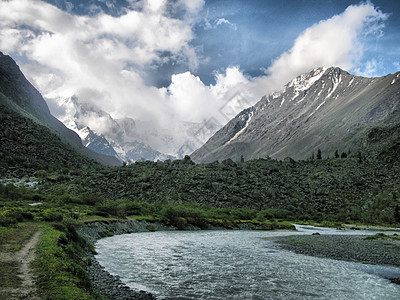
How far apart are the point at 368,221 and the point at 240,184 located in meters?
47.7

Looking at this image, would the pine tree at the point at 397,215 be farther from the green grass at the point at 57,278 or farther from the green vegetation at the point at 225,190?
the green grass at the point at 57,278

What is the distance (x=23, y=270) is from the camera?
15633mm

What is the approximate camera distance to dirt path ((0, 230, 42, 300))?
39.3 feet

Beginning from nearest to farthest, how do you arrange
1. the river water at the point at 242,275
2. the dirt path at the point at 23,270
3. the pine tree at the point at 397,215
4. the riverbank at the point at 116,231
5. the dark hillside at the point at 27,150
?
the dirt path at the point at 23,270 < the riverbank at the point at 116,231 < the river water at the point at 242,275 < the pine tree at the point at 397,215 < the dark hillside at the point at 27,150

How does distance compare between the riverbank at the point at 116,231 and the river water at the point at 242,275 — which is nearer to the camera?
the riverbank at the point at 116,231

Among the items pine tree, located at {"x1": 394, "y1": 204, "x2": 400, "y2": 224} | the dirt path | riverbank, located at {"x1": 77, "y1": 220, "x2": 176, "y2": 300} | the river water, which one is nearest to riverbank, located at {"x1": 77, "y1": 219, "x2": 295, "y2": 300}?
riverbank, located at {"x1": 77, "y1": 220, "x2": 176, "y2": 300}

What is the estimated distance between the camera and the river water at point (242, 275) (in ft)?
61.6

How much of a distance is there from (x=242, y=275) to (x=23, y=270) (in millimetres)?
15201

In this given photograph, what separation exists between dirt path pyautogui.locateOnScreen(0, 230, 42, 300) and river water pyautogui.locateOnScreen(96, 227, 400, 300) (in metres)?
6.25

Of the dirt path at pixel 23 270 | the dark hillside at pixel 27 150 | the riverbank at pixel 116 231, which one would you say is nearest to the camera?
the dirt path at pixel 23 270

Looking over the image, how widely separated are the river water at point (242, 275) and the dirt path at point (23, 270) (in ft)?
20.5

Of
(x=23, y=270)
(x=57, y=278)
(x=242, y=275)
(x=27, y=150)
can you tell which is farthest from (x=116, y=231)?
(x=27, y=150)

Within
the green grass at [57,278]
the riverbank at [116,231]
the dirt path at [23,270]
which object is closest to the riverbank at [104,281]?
the riverbank at [116,231]

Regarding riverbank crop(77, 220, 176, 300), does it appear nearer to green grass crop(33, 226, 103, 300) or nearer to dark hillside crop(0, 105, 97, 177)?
green grass crop(33, 226, 103, 300)
